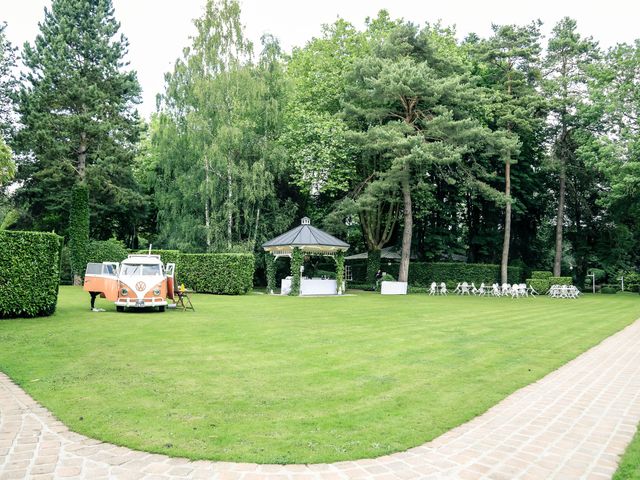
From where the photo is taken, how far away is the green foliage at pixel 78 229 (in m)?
29.4

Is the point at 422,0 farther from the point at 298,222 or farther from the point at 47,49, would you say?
the point at 47,49

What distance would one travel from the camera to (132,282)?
49.1ft

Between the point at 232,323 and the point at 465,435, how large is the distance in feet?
27.9

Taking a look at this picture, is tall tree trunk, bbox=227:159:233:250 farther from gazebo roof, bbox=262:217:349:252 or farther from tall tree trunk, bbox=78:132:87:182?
tall tree trunk, bbox=78:132:87:182

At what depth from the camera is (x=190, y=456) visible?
3.62 m

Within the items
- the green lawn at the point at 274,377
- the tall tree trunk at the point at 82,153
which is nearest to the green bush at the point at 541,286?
the green lawn at the point at 274,377

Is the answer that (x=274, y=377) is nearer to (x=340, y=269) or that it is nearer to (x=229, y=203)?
(x=340, y=269)

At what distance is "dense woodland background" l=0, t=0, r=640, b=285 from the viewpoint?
27500 millimetres

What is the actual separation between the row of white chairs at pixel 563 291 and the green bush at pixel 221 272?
18.7m

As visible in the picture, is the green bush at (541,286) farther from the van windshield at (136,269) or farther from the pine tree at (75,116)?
the pine tree at (75,116)

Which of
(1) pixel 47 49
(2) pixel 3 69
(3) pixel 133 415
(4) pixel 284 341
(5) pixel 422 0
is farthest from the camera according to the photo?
(2) pixel 3 69

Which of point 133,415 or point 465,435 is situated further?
point 133,415

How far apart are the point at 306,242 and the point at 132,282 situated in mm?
11897

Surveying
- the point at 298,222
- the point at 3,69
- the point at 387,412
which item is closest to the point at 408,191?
the point at 298,222
